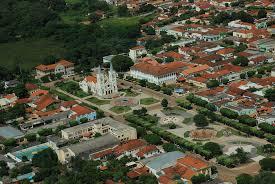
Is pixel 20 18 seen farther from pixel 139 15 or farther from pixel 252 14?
pixel 252 14

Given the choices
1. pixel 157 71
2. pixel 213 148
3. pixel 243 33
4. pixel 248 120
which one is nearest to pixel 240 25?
pixel 243 33

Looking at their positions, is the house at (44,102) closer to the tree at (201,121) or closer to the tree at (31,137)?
the tree at (31,137)

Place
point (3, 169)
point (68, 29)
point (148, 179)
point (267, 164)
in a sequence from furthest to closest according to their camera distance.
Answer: point (68, 29), point (3, 169), point (267, 164), point (148, 179)

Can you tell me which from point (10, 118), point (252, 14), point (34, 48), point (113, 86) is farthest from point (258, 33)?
point (10, 118)

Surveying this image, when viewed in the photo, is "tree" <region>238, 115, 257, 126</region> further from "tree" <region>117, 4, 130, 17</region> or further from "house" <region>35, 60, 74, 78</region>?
"tree" <region>117, 4, 130, 17</region>

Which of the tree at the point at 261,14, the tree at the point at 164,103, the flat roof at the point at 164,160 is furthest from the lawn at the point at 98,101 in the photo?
the tree at the point at 261,14

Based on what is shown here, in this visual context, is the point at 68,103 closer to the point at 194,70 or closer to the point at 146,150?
the point at 146,150

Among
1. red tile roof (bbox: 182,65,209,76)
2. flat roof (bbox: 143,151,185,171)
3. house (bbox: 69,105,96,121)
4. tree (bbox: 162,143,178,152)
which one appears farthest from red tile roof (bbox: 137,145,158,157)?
red tile roof (bbox: 182,65,209,76)
